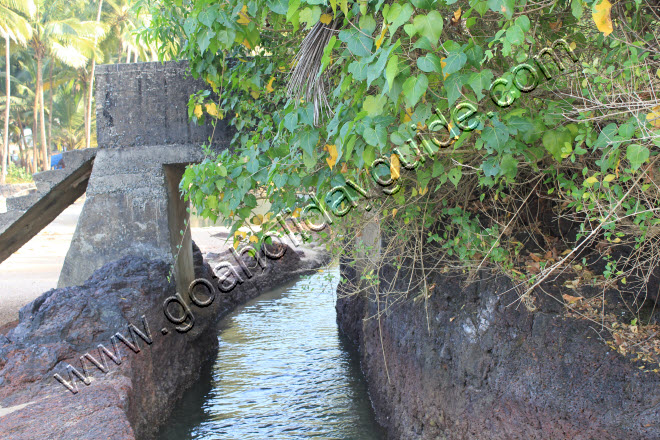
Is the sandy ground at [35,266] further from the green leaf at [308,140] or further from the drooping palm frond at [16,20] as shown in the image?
the drooping palm frond at [16,20]

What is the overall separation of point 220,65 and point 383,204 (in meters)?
2.34

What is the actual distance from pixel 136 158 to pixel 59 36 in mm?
25123

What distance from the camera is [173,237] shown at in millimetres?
6805

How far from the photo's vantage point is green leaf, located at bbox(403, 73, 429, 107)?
96.6 inches

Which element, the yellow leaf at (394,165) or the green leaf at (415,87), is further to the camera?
the yellow leaf at (394,165)

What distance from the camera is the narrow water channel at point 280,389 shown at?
5836 millimetres

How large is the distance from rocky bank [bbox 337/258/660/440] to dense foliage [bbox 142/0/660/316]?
314 millimetres

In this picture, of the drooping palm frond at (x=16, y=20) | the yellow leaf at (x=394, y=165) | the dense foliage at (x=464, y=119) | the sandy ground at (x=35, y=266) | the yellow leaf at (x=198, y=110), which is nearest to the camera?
the dense foliage at (x=464, y=119)

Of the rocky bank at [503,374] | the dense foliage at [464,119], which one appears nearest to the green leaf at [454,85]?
the dense foliage at [464,119]

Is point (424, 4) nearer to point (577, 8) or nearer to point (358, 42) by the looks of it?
point (358, 42)

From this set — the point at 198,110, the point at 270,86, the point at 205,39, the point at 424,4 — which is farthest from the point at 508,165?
the point at 198,110

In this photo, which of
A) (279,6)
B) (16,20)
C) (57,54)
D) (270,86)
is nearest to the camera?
(279,6)

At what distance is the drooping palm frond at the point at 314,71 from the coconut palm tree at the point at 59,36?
27.1 m

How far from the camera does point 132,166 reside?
6.57 meters
